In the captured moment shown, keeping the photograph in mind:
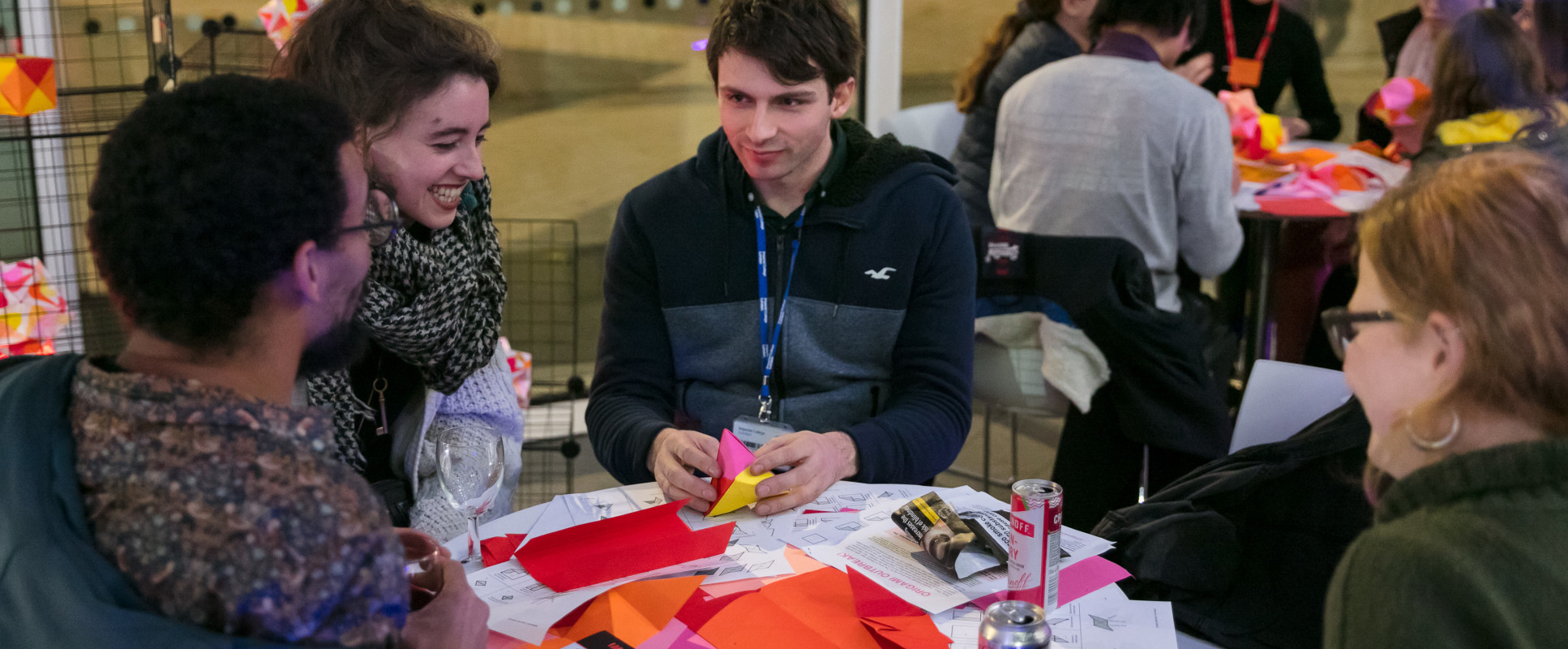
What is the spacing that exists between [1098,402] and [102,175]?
2.40 m

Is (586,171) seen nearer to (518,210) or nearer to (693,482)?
(518,210)

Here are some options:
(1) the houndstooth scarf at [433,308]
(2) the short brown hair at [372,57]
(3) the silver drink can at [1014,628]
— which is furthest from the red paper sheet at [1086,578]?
(2) the short brown hair at [372,57]

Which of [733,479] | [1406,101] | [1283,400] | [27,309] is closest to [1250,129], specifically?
[1406,101]

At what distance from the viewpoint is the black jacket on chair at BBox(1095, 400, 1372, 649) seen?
1717 mm

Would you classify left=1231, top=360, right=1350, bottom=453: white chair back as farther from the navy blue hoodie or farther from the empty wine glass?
the empty wine glass

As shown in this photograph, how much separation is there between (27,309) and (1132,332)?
254cm

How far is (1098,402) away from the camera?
288 cm

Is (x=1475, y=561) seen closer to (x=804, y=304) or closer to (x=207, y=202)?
(x=207, y=202)

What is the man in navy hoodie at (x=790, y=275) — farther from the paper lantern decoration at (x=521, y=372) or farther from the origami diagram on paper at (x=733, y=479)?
the paper lantern decoration at (x=521, y=372)

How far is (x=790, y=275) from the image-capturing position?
2.15 metres

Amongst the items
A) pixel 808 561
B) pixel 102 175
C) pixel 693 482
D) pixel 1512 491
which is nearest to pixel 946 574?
pixel 808 561

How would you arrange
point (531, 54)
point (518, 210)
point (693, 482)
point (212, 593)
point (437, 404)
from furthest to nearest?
point (518, 210) → point (531, 54) → point (437, 404) → point (693, 482) → point (212, 593)

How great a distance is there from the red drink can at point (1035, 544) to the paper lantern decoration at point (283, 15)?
2062mm

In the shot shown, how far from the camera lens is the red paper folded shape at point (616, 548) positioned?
1.44 metres
